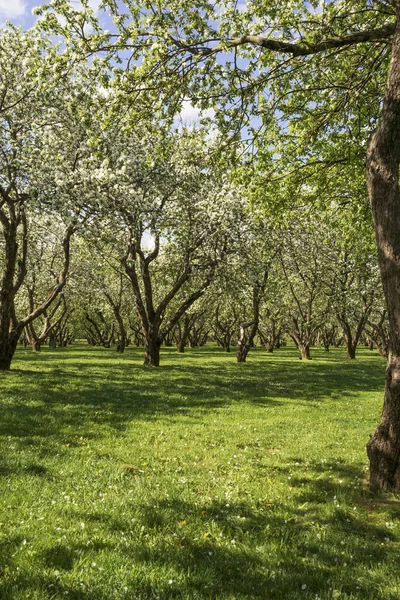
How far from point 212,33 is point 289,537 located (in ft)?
36.5

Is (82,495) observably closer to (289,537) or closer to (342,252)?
(289,537)

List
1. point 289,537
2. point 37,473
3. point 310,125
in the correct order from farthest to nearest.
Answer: point 310,125 < point 37,473 < point 289,537

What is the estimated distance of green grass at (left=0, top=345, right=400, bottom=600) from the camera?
18.1 ft

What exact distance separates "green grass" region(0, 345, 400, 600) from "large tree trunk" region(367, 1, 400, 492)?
963mm

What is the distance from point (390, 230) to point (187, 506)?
6.70 meters

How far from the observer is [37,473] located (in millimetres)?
9156

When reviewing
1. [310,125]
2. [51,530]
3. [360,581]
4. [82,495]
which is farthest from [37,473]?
[310,125]

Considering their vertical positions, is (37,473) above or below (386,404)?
below

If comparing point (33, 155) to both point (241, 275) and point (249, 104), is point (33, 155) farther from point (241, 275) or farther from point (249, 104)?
point (241, 275)

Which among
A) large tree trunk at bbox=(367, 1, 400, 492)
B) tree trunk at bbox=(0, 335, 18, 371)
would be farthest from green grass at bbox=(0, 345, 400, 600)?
tree trunk at bbox=(0, 335, 18, 371)

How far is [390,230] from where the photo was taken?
837cm

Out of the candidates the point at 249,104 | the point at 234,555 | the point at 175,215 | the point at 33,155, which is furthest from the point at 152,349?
the point at 234,555

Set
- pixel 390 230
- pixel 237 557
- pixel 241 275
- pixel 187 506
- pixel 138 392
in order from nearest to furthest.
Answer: pixel 237 557
pixel 187 506
pixel 390 230
pixel 138 392
pixel 241 275

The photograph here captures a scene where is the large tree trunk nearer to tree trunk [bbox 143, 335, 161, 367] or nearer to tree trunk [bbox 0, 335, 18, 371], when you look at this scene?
tree trunk [bbox 0, 335, 18, 371]
